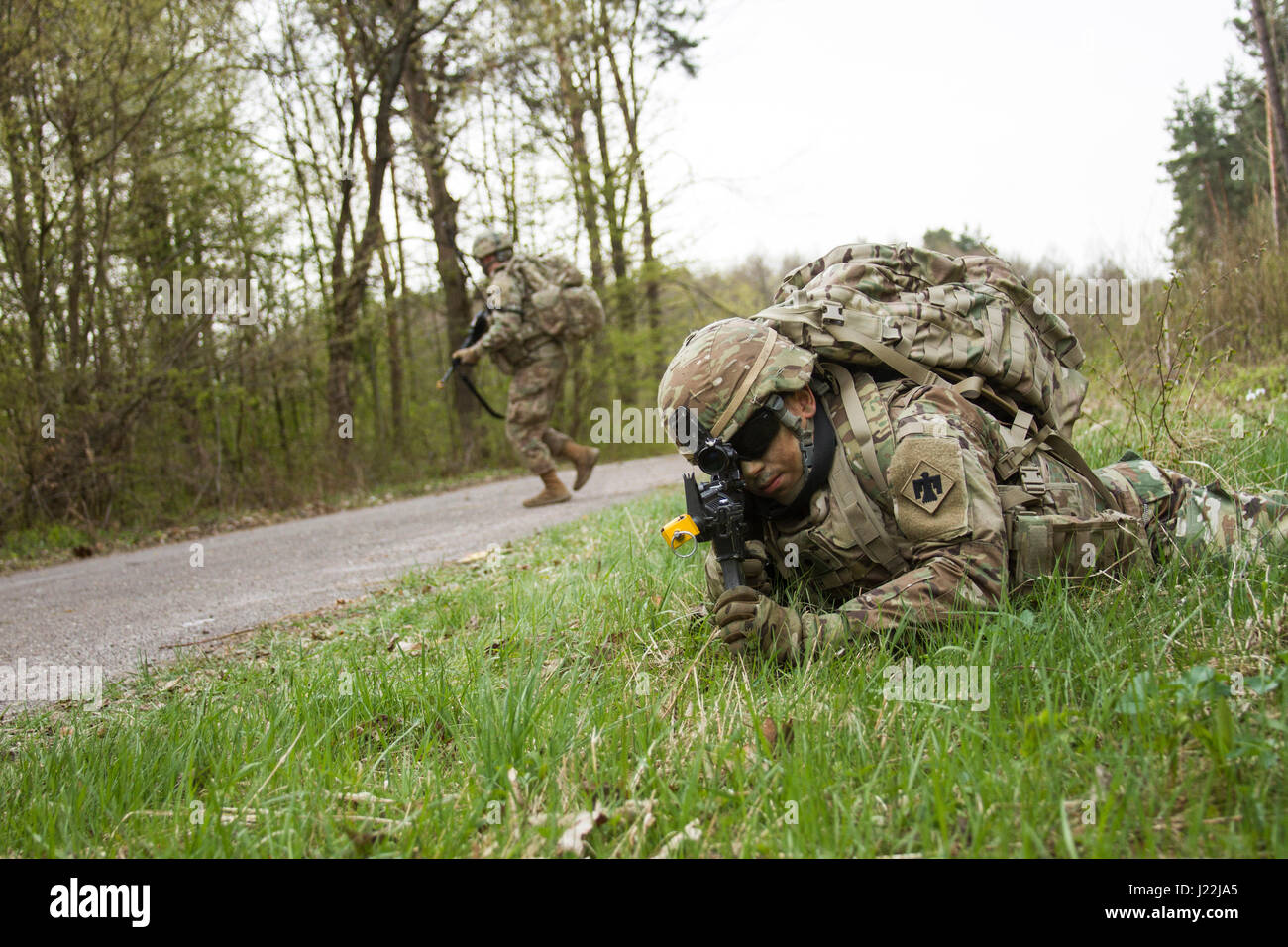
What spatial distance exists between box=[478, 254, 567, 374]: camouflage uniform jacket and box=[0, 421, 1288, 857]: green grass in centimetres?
552

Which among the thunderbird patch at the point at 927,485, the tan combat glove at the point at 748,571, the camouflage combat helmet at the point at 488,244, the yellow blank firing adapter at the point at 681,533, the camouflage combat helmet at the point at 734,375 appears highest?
the camouflage combat helmet at the point at 488,244

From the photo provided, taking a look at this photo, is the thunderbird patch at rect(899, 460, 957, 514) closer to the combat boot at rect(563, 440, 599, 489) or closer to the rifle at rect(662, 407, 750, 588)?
the rifle at rect(662, 407, 750, 588)

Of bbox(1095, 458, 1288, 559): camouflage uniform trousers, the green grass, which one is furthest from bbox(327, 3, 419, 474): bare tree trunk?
bbox(1095, 458, 1288, 559): camouflage uniform trousers

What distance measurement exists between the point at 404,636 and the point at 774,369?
2.01 meters

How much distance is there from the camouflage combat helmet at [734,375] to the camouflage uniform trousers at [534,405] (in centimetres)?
569

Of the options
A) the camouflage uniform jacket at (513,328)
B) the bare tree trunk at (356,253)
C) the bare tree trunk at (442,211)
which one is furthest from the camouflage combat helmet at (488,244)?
the bare tree trunk at (442,211)

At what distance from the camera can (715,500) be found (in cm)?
262

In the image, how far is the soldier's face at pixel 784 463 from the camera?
267cm

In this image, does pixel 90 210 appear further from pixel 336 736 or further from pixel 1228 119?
pixel 1228 119

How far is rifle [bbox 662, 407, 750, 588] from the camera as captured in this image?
102 inches

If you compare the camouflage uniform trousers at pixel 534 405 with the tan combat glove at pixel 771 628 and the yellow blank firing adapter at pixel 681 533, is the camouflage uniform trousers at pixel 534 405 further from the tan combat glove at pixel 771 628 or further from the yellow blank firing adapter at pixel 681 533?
the tan combat glove at pixel 771 628
